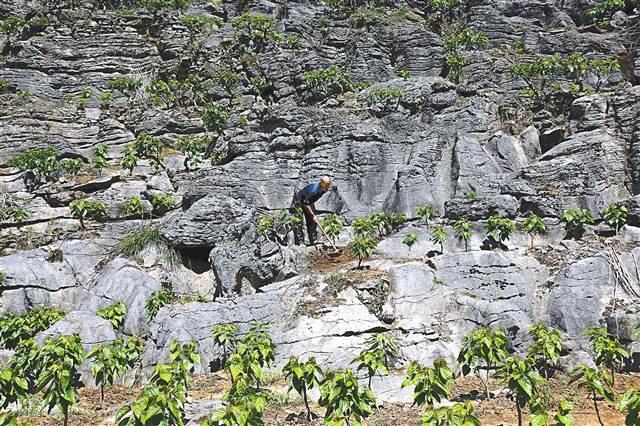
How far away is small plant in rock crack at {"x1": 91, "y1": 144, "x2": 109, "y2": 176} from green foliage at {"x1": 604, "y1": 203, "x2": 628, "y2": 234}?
17748mm

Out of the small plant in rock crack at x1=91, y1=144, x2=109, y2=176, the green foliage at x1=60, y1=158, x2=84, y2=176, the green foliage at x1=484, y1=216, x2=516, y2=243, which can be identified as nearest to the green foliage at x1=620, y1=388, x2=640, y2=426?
the green foliage at x1=484, y1=216, x2=516, y2=243

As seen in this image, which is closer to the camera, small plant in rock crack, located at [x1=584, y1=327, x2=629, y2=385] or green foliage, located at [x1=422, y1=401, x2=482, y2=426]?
green foliage, located at [x1=422, y1=401, x2=482, y2=426]

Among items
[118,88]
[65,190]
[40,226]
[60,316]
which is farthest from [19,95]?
[60,316]

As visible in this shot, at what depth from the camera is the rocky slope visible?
9.95 m

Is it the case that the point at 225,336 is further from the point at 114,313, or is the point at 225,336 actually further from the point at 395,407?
the point at 395,407

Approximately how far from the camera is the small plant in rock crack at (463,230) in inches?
484

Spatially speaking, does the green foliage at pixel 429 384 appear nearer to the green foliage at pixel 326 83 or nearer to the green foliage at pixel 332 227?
the green foliage at pixel 332 227

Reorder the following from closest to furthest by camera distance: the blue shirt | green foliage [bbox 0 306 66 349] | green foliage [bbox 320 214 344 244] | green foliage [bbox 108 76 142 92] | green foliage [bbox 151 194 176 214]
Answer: green foliage [bbox 0 306 66 349], the blue shirt, green foliage [bbox 320 214 344 244], green foliage [bbox 151 194 176 214], green foliage [bbox 108 76 142 92]

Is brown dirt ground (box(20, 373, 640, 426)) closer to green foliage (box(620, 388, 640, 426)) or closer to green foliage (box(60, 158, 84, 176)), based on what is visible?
green foliage (box(620, 388, 640, 426))

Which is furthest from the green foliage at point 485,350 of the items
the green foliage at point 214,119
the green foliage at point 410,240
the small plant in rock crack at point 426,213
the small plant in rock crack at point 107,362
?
the green foliage at point 214,119

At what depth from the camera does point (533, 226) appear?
1220 cm

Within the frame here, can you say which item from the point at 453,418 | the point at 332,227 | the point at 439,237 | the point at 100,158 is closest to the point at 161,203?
the point at 100,158

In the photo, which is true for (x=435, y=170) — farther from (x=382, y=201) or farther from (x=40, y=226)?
(x=40, y=226)

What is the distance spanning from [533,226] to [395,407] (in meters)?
7.19
